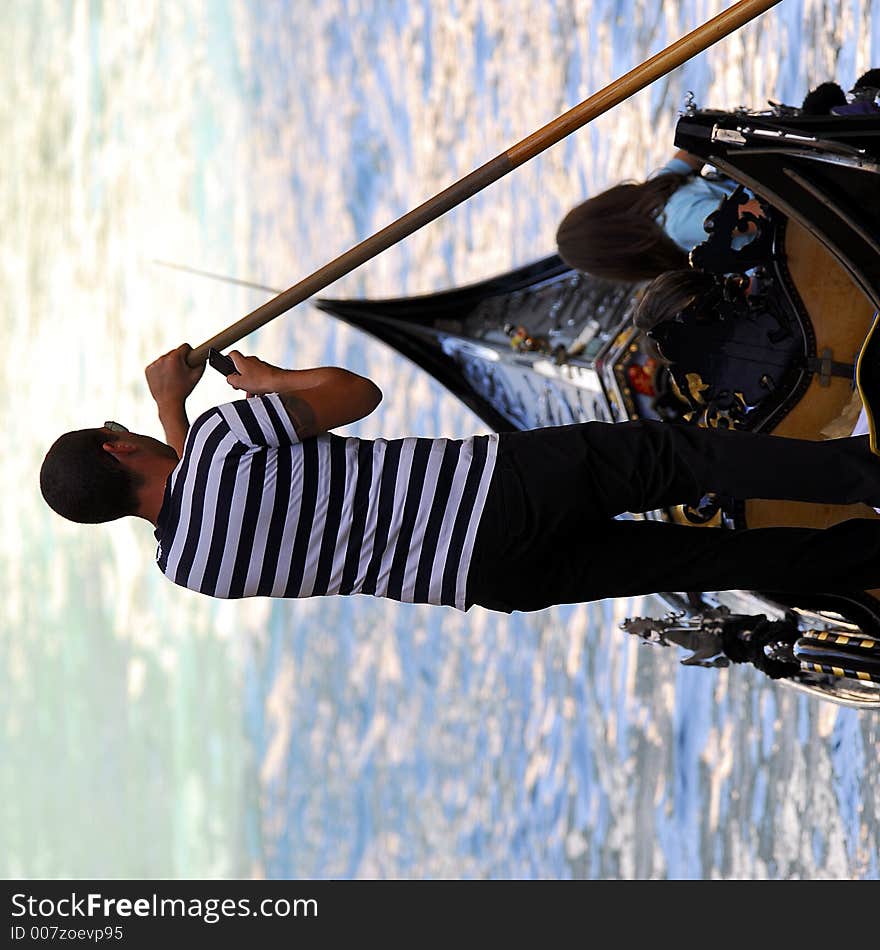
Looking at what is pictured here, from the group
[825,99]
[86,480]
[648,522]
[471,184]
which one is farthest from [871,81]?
[86,480]

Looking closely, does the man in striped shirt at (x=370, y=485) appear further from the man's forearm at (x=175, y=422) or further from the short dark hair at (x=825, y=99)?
the short dark hair at (x=825, y=99)

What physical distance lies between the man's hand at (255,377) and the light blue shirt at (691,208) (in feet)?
4.03

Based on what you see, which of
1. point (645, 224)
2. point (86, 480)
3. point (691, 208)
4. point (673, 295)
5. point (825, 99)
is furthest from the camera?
point (645, 224)

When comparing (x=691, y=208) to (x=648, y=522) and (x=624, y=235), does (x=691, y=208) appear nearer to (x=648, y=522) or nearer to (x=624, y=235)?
(x=624, y=235)

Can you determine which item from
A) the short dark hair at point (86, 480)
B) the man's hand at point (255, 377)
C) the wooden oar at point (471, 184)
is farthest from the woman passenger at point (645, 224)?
the short dark hair at point (86, 480)

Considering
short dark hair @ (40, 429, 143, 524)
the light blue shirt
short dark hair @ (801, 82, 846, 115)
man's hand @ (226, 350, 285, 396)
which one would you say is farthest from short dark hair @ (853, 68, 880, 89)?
short dark hair @ (40, 429, 143, 524)

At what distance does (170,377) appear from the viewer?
7.63 ft

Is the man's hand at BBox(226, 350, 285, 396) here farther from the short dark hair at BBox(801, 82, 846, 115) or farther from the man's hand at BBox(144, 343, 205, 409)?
the short dark hair at BBox(801, 82, 846, 115)

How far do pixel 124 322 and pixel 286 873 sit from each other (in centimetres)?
608

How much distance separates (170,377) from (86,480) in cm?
32

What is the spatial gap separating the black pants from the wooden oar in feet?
1.48

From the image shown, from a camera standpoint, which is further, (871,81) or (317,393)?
(871,81)

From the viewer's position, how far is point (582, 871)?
8.47m

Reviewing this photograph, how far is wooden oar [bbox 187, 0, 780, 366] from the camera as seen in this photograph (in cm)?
219
